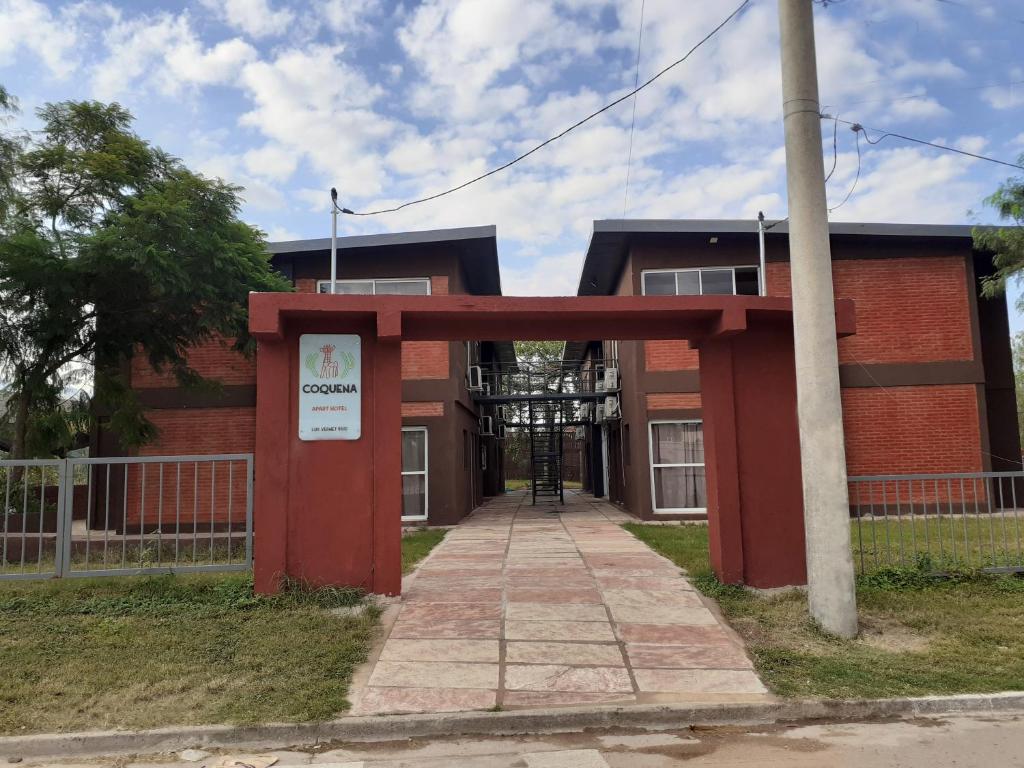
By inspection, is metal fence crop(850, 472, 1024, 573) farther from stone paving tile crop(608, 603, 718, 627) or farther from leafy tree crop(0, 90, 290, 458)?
leafy tree crop(0, 90, 290, 458)

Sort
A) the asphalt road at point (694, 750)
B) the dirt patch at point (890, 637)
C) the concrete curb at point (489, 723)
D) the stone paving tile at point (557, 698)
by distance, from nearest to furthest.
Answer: the asphalt road at point (694, 750) < the concrete curb at point (489, 723) < the stone paving tile at point (557, 698) < the dirt patch at point (890, 637)

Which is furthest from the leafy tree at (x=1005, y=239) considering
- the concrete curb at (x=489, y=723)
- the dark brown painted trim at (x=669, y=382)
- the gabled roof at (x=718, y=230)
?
the concrete curb at (x=489, y=723)

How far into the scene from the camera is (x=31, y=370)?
12.8 metres

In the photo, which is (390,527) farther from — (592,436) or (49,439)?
(592,436)

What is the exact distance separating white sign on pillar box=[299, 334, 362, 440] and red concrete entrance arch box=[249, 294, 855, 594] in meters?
0.08

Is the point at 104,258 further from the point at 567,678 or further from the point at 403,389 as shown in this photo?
the point at 567,678

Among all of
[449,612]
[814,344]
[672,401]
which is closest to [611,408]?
[672,401]

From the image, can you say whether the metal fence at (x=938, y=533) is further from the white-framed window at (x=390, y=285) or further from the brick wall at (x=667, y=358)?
the white-framed window at (x=390, y=285)

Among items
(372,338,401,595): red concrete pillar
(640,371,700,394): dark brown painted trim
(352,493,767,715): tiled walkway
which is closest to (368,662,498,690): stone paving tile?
(352,493,767,715): tiled walkway

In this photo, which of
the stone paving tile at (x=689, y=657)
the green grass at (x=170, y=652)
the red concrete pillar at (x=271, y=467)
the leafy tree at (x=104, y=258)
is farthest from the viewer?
the leafy tree at (x=104, y=258)

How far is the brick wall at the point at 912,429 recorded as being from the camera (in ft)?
50.3

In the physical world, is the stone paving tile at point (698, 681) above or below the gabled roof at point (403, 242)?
below

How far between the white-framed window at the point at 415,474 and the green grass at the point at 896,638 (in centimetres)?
818

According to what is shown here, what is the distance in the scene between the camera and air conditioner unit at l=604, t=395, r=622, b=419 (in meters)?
19.2
